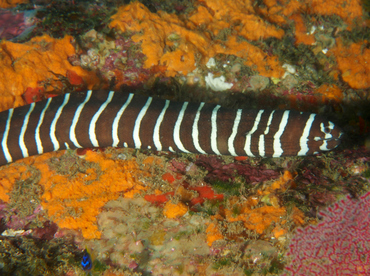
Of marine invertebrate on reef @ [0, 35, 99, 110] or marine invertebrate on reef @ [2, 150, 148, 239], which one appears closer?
marine invertebrate on reef @ [2, 150, 148, 239]

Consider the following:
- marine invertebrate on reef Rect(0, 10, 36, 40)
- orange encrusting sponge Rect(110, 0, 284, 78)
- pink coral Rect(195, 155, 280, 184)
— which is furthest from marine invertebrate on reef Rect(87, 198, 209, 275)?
marine invertebrate on reef Rect(0, 10, 36, 40)

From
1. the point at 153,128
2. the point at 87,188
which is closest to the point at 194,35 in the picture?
the point at 153,128

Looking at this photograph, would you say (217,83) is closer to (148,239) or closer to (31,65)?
(148,239)

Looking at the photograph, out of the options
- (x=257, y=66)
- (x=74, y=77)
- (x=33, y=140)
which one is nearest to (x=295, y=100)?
(x=257, y=66)

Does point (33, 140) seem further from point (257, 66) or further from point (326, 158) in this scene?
point (326, 158)

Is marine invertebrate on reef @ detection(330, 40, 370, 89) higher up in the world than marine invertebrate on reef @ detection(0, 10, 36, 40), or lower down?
higher up

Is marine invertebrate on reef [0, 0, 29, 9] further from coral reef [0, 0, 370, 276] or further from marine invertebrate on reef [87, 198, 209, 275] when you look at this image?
marine invertebrate on reef [87, 198, 209, 275]
